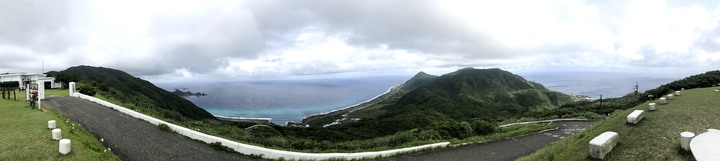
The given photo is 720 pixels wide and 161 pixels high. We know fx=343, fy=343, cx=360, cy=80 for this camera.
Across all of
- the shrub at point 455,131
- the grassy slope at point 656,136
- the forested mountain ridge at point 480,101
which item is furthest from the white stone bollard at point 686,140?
the forested mountain ridge at point 480,101

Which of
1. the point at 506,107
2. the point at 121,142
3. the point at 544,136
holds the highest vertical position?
the point at 121,142

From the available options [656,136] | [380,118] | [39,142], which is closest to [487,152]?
[656,136]

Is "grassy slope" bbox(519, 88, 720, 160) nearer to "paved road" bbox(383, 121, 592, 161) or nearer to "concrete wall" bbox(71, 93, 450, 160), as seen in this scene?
"paved road" bbox(383, 121, 592, 161)

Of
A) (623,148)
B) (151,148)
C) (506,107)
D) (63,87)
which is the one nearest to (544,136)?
(623,148)

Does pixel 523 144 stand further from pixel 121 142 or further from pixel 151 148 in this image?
pixel 121 142

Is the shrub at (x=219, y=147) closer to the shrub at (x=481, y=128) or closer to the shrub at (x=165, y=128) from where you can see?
the shrub at (x=165, y=128)

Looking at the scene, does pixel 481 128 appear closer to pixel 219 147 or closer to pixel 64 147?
pixel 219 147

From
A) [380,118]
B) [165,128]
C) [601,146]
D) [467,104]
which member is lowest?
[380,118]
